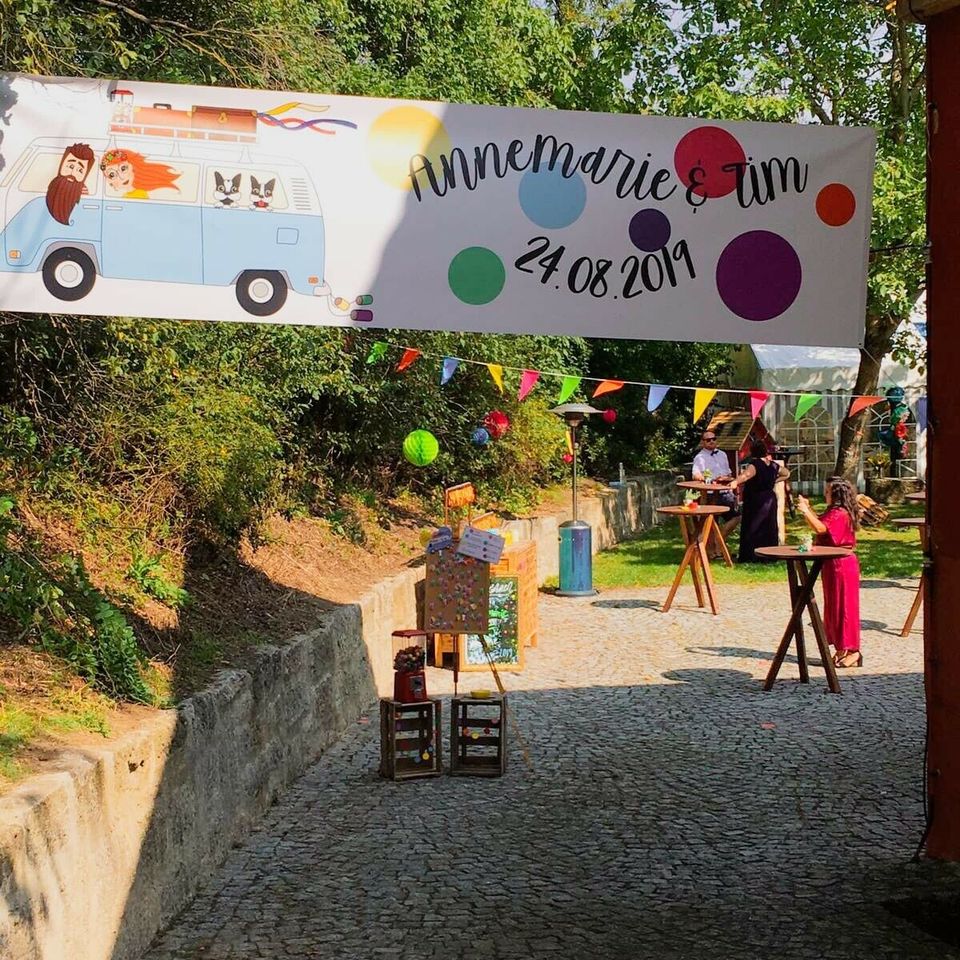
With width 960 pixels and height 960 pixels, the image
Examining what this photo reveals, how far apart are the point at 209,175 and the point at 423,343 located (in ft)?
25.4

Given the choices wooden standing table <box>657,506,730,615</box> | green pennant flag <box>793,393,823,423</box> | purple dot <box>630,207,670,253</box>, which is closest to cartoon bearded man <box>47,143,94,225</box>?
purple dot <box>630,207,670,253</box>

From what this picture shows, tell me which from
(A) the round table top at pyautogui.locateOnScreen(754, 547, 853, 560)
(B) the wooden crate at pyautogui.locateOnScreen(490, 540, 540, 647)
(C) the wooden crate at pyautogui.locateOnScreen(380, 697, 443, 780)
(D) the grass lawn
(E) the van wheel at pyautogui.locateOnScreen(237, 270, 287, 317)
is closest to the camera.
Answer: (E) the van wheel at pyautogui.locateOnScreen(237, 270, 287, 317)

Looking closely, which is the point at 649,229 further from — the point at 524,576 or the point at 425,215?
the point at 524,576

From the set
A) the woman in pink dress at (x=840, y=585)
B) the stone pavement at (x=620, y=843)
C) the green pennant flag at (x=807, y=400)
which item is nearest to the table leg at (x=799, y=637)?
the stone pavement at (x=620, y=843)

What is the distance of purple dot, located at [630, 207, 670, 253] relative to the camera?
547 cm

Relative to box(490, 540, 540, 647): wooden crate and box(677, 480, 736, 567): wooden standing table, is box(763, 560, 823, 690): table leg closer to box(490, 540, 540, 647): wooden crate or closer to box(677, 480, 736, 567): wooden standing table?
box(490, 540, 540, 647): wooden crate

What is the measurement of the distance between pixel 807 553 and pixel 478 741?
3.49 meters

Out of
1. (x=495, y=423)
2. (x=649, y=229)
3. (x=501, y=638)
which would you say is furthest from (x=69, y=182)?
(x=495, y=423)

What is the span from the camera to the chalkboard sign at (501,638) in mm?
10633

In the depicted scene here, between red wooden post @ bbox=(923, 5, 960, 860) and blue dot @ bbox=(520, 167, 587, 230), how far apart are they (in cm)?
169

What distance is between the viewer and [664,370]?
24.0 metres

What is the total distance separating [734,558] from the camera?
17516 millimetres

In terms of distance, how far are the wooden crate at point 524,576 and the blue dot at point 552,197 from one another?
222 inches

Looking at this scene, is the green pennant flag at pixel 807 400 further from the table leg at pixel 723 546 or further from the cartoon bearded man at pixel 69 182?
the cartoon bearded man at pixel 69 182
